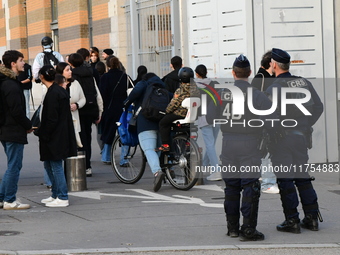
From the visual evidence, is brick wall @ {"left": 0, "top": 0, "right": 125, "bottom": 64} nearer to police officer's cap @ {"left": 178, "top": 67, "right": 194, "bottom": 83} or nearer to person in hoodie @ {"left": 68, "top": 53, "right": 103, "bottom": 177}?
person in hoodie @ {"left": 68, "top": 53, "right": 103, "bottom": 177}

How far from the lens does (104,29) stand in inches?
885

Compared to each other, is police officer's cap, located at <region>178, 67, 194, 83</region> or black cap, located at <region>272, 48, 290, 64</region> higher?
black cap, located at <region>272, 48, 290, 64</region>

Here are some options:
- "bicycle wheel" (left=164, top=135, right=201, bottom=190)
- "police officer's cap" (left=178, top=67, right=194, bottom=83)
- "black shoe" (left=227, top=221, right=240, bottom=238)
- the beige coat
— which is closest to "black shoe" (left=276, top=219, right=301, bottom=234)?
"black shoe" (left=227, top=221, right=240, bottom=238)

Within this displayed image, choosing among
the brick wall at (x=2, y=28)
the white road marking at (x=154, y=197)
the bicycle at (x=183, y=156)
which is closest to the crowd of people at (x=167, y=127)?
the bicycle at (x=183, y=156)

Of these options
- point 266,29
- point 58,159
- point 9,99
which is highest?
point 266,29

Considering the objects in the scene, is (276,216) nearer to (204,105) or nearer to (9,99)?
(204,105)

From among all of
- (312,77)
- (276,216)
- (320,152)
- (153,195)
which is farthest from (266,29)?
(276,216)

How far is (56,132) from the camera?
9039 millimetres

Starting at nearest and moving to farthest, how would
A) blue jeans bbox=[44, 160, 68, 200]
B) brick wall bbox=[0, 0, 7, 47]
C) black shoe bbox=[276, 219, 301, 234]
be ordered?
black shoe bbox=[276, 219, 301, 234], blue jeans bbox=[44, 160, 68, 200], brick wall bbox=[0, 0, 7, 47]

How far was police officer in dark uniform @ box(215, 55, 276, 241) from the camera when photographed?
275 inches

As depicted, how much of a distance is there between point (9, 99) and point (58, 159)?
3.12 ft

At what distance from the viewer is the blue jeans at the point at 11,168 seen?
8.88 metres

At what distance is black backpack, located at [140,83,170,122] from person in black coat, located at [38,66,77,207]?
1.36 m

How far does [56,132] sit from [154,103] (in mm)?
1703
